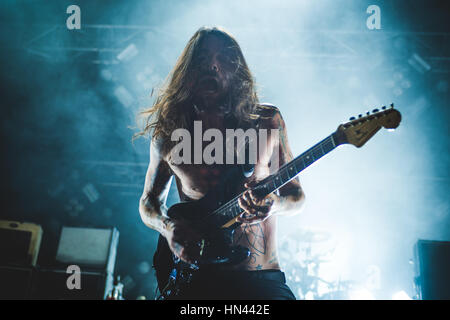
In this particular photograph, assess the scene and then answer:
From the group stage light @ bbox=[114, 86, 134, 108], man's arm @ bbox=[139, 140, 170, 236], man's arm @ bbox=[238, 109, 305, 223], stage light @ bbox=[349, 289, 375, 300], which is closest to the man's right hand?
man's arm @ bbox=[238, 109, 305, 223]

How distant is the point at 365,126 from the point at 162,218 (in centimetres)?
129

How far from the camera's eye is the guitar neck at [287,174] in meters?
1.86

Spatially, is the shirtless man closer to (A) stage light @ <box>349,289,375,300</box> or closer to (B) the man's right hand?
(B) the man's right hand

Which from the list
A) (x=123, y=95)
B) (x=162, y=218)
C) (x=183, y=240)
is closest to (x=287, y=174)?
(x=183, y=240)

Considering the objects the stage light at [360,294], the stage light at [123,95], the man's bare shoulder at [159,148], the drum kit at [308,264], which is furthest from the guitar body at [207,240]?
the stage light at [360,294]

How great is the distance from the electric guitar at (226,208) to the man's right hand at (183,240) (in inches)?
1.2

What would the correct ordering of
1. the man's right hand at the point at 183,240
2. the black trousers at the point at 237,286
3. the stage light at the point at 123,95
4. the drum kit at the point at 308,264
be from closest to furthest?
the black trousers at the point at 237,286 → the man's right hand at the point at 183,240 → the stage light at the point at 123,95 → the drum kit at the point at 308,264

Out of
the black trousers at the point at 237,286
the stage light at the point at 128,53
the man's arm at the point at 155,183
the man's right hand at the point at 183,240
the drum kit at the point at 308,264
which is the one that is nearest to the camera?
the black trousers at the point at 237,286

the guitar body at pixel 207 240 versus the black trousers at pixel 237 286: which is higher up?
the guitar body at pixel 207 240

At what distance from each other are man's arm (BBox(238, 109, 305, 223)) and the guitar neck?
5 centimetres

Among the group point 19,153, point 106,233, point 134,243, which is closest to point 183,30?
point 106,233

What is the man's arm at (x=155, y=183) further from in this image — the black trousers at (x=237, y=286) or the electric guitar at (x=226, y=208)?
the black trousers at (x=237, y=286)
